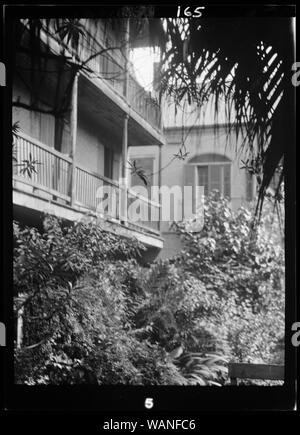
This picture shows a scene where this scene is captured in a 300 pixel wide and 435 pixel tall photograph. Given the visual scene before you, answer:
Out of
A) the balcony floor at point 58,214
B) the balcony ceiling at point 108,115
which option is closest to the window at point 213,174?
the balcony ceiling at point 108,115

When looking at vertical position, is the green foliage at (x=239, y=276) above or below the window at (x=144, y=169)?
below

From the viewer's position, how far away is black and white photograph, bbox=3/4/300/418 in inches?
131

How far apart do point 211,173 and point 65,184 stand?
2.20ft

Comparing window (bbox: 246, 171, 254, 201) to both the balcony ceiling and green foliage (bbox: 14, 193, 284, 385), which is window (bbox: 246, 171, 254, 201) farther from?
the balcony ceiling

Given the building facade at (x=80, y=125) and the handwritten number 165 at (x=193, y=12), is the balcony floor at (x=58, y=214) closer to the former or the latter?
the building facade at (x=80, y=125)

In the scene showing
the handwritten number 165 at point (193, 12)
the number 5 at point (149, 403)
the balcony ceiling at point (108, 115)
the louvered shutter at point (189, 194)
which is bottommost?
the number 5 at point (149, 403)

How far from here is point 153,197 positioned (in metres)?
3.47

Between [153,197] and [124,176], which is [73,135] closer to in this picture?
[124,176]

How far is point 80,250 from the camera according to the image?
135 inches

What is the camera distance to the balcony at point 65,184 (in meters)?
3.37

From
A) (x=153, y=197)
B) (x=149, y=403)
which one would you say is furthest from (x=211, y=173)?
(x=149, y=403)

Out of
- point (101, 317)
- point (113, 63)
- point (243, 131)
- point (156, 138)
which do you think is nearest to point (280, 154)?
point (243, 131)

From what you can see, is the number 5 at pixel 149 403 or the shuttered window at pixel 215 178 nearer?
the number 5 at pixel 149 403

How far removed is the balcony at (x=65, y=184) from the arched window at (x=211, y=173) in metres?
0.24
